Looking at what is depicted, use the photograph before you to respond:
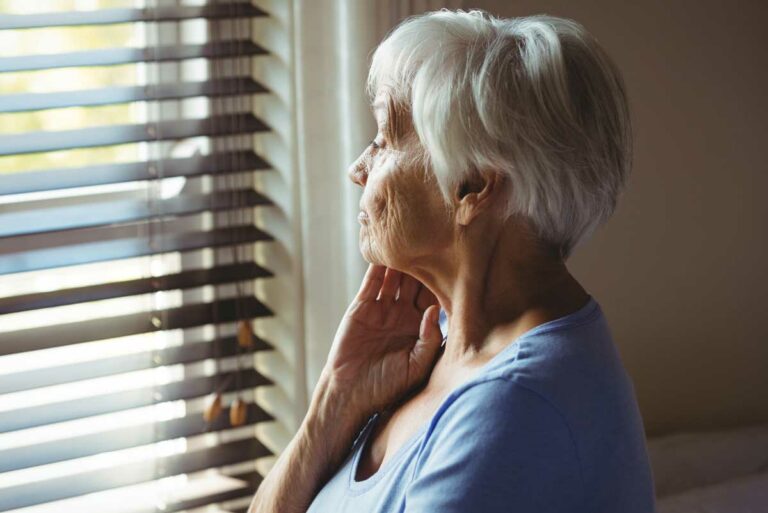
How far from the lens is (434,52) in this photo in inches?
49.6

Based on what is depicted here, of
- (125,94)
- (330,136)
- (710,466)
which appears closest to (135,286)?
(125,94)

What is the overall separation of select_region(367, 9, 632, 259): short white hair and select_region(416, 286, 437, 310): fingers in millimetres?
383

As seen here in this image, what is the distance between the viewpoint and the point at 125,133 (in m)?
1.87

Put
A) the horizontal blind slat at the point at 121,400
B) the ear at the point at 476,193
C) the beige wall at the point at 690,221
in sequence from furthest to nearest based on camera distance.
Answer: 1. the beige wall at the point at 690,221
2. the horizontal blind slat at the point at 121,400
3. the ear at the point at 476,193

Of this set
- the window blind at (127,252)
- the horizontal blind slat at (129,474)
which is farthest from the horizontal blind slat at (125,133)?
the horizontal blind slat at (129,474)

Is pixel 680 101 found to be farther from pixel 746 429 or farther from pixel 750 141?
pixel 746 429

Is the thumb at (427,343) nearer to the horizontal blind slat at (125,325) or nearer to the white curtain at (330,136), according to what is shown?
the white curtain at (330,136)

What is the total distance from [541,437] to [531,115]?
0.36 m

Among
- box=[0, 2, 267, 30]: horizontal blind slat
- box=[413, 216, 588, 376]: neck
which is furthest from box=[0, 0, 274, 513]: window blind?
box=[413, 216, 588, 376]: neck

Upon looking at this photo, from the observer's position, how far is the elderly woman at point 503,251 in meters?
1.12

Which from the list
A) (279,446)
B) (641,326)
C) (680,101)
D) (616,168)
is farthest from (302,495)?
(680,101)

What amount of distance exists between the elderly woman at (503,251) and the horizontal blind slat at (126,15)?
60cm

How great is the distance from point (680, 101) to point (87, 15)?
130 cm

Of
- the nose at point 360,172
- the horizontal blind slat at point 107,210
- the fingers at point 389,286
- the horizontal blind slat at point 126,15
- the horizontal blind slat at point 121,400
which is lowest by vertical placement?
the horizontal blind slat at point 121,400
